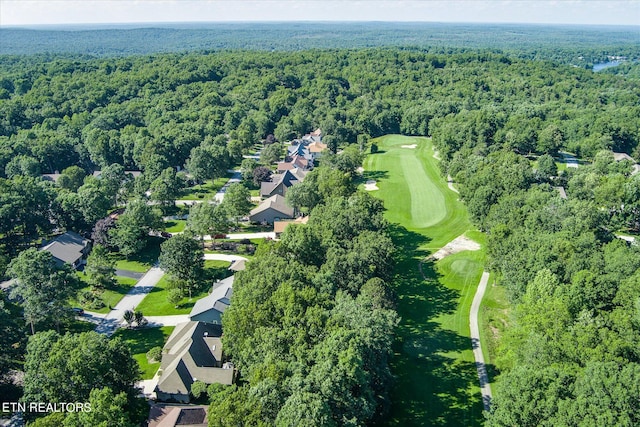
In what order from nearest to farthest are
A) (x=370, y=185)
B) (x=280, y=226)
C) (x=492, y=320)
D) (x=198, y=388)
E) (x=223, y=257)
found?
(x=198, y=388) → (x=492, y=320) → (x=223, y=257) → (x=280, y=226) → (x=370, y=185)

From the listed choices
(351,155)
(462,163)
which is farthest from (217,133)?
(462,163)

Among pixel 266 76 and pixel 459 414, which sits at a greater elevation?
pixel 266 76

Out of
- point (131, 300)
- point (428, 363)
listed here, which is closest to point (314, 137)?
point (131, 300)

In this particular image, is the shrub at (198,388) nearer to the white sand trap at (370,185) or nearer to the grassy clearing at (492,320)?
the grassy clearing at (492,320)

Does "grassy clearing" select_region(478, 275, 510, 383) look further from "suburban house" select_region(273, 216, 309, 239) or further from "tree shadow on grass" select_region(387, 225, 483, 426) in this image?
"suburban house" select_region(273, 216, 309, 239)

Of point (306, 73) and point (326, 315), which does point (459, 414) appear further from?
point (306, 73)

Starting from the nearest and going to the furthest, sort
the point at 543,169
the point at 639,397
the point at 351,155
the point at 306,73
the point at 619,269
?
the point at 639,397 < the point at 619,269 < the point at 543,169 < the point at 351,155 < the point at 306,73

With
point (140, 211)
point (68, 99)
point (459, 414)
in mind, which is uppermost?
point (68, 99)

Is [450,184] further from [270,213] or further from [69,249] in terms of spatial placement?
[69,249]

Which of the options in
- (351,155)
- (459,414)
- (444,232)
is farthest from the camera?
(351,155)
